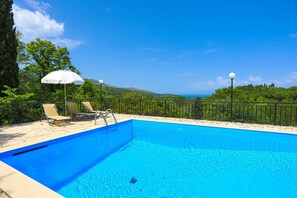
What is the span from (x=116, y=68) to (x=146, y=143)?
17.7 m

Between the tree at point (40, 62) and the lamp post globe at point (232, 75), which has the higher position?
the tree at point (40, 62)

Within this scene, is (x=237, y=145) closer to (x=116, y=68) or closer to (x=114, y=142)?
(x=114, y=142)

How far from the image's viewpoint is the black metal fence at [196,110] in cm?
673

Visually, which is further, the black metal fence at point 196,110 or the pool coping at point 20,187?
the black metal fence at point 196,110

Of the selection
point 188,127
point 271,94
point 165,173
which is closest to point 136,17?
point 188,127

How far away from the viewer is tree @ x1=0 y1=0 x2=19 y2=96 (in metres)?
8.27

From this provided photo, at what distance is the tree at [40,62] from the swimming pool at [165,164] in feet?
29.7

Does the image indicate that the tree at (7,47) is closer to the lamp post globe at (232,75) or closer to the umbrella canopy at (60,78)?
the umbrella canopy at (60,78)

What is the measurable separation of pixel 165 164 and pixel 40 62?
13.0 metres

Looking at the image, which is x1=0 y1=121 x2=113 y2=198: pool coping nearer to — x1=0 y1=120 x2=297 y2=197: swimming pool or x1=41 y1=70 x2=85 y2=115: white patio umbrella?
x1=0 y1=120 x2=297 y2=197: swimming pool

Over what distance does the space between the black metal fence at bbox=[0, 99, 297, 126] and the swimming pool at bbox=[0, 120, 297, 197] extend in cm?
157

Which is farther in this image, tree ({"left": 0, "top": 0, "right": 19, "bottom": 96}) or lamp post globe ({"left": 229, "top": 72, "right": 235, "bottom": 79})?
tree ({"left": 0, "top": 0, "right": 19, "bottom": 96})

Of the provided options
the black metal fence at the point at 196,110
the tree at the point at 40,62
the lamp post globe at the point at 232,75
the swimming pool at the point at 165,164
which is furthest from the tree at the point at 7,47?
the lamp post globe at the point at 232,75

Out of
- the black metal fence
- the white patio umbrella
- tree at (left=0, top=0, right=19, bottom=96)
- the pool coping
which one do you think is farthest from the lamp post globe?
tree at (left=0, top=0, right=19, bottom=96)
